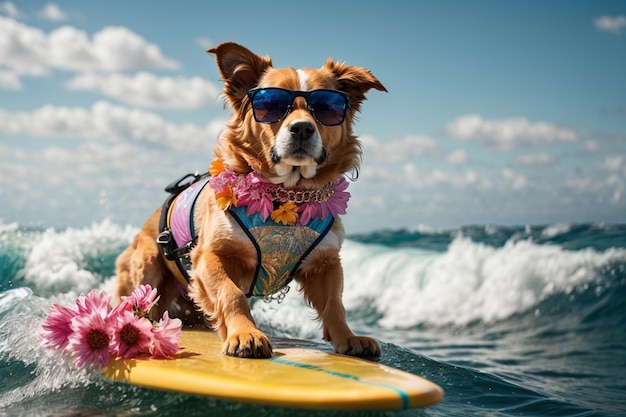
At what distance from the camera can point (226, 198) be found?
157 inches

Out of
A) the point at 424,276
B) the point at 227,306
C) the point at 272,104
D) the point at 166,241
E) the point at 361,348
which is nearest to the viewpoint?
the point at 227,306

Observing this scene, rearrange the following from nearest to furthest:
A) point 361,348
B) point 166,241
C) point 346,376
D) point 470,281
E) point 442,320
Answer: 1. point 346,376
2. point 361,348
3. point 166,241
4. point 442,320
5. point 470,281

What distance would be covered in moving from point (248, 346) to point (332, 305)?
2.39 ft

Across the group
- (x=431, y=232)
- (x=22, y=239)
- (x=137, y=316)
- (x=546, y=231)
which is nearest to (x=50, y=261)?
(x=22, y=239)

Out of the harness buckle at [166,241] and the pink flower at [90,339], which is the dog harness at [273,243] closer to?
the harness buckle at [166,241]

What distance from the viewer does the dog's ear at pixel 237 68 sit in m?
4.03

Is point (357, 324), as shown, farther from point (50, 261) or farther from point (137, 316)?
point (137, 316)

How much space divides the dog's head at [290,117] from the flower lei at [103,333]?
1089mm

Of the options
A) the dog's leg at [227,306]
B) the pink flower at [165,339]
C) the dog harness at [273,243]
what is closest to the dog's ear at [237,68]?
the dog harness at [273,243]

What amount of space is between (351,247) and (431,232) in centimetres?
447

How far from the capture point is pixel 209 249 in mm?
3969

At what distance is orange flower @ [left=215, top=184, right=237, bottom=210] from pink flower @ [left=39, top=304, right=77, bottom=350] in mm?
1013

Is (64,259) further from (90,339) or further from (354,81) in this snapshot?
(354,81)

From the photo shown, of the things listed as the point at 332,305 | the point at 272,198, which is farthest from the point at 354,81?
the point at 332,305
